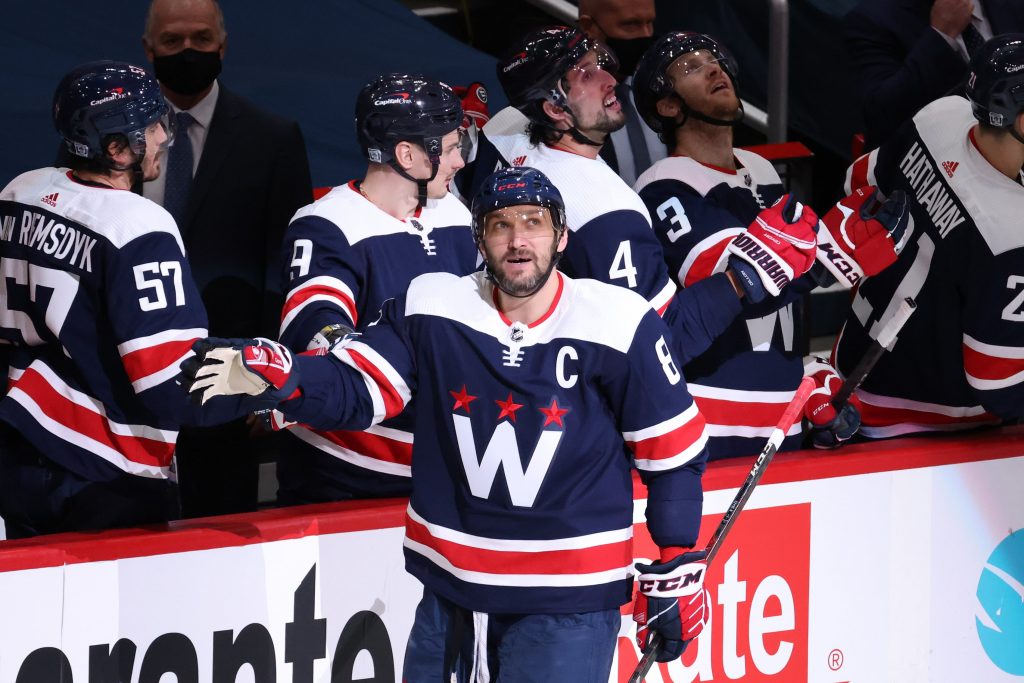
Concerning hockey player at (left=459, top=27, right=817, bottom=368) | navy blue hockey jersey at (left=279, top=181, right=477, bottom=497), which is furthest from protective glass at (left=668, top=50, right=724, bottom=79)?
navy blue hockey jersey at (left=279, top=181, right=477, bottom=497)

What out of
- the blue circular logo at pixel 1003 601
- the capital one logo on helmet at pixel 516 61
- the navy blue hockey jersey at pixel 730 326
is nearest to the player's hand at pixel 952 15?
the navy blue hockey jersey at pixel 730 326

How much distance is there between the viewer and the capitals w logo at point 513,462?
304 cm

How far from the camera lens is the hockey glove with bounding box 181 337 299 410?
2887mm

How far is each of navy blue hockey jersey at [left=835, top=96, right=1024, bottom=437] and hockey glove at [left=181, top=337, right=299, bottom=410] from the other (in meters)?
1.98

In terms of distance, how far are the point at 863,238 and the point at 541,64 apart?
1.01 m

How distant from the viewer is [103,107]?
344cm

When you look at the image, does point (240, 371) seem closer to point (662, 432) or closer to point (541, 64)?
point (662, 432)

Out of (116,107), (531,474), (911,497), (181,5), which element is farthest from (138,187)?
(911,497)

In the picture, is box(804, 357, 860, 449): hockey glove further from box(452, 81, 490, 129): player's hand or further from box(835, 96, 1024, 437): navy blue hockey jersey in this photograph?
box(452, 81, 490, 129): player's hand

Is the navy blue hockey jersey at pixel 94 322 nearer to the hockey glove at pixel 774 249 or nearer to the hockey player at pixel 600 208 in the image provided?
the hockey player at pixel 600 208

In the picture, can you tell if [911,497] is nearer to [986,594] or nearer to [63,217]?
[986,594]

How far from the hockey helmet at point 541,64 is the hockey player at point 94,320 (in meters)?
1.03

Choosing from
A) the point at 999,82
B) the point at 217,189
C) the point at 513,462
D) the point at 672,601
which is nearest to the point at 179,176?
the point at 217,189

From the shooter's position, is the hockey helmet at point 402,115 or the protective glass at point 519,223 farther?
the hockey helmet at point 402,115
